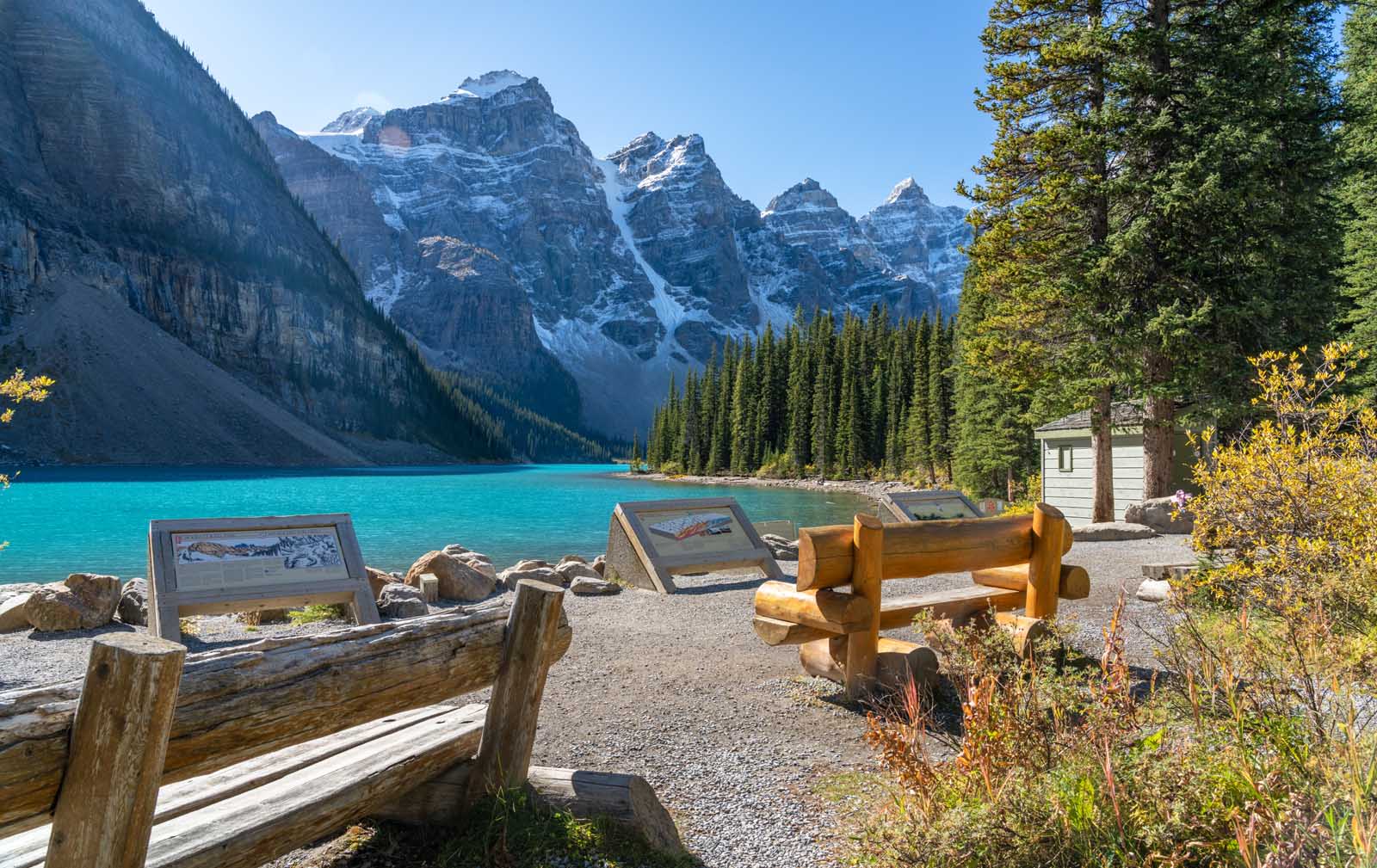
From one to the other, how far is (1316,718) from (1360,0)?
1873 centimetres

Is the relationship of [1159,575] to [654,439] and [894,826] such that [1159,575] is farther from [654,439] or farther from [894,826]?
[654,439]

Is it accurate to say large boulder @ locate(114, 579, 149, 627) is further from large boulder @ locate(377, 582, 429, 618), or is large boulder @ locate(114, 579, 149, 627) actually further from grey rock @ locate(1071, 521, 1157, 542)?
grey rock @ locate(1071, 521, 1157, 542)

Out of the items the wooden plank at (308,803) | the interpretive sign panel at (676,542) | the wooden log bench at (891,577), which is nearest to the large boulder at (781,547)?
the interpretive sign panel at (676,542)

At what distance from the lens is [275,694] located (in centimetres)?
246

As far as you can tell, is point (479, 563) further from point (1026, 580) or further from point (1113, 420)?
point (1113, 420)

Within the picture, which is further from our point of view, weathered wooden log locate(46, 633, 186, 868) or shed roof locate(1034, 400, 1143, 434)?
shed roof locate(1034, 400, 1143, 434)

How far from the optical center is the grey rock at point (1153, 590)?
8398 millimetres

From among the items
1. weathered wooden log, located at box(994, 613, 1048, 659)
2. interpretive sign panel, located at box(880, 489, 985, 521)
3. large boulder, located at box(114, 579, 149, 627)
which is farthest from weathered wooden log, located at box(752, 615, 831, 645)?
interpretive sign panel, located at box(880, 489, 985, 521)

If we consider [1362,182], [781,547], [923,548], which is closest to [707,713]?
[923,548]

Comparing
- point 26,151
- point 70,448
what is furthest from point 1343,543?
point 26,151

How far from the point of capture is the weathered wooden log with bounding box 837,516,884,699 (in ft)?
16.9

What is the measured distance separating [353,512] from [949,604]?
30.7 m

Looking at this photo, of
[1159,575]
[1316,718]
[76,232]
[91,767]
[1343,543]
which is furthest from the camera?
[76,232]

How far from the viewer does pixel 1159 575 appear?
928 centimetres
